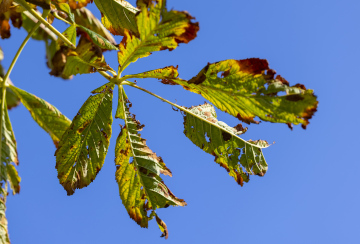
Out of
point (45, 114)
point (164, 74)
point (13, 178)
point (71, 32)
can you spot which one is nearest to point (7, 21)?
point (45, 114)

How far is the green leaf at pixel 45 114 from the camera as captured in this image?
2938 mm

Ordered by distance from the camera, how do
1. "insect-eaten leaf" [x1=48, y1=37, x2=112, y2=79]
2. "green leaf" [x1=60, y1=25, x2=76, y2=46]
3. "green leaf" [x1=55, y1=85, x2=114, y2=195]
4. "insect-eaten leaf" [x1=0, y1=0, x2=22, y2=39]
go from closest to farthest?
"insect-eaten leaf" [x1=48, y1=37, x2=112, y2=79], "green leaf" [x1=55, y1=85, x2=114, y2=195], "green leaf" [x1=60, y1=25, x2=76, y2=46], "insect-eaten leaf" [x1=0, y1=0, x2=22, y2=39]

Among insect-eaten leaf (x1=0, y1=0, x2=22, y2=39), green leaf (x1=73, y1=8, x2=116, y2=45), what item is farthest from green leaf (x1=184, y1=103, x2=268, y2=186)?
insect-eaten leaf (x1=0, y1=0, x2=22, y2=39)

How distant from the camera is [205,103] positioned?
2516mm

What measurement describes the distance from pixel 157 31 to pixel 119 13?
1.96 ft

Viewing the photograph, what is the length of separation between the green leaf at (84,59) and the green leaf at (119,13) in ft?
1.11

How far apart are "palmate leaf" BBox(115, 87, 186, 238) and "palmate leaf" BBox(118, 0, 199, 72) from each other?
428mm

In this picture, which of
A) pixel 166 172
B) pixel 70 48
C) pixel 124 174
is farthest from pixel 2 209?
pixel 70 48

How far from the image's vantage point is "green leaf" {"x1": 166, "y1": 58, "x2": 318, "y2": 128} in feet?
6.54

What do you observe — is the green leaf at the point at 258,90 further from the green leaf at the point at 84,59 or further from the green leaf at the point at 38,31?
the green leaf at the point at 38,31

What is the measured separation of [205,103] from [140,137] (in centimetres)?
44

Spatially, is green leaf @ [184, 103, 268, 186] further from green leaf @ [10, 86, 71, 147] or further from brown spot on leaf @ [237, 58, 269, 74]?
green leaf @ [10, 86, 71, 147]

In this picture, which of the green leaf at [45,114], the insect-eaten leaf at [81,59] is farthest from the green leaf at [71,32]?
the green leaf at [45,114]

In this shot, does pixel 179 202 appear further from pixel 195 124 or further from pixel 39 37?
pixel 39 37
